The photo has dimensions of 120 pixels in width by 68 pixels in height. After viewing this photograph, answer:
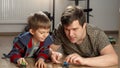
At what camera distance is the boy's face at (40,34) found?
1.58m

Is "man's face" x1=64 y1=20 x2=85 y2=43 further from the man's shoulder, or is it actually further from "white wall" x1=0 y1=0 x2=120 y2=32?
"white wall" x1=0 y1=0 x2=120 y2=32

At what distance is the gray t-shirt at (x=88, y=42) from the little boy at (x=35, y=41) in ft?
0.51

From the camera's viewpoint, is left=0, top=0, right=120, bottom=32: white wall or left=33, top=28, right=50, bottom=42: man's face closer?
left=33, top=28, right=50, bottom=42: man's face

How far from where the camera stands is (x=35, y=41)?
5.26 ft

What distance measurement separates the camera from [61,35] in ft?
5.84

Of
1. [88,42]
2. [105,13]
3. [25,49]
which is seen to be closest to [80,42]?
[88,42]

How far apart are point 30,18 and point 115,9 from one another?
478 centimetres

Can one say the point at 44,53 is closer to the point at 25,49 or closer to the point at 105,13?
the point at 25,49

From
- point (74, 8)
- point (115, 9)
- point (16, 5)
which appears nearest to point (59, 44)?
point (74, 8)

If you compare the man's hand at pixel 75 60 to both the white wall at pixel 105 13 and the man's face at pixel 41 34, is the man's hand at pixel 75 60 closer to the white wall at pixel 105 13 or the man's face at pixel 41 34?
the man's face at pixel 41 34

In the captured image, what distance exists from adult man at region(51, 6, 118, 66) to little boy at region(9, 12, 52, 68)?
8 cm

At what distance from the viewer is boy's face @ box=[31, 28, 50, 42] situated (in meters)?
1.58

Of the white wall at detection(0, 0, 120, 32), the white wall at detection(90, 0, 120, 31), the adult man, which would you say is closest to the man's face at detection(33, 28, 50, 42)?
the adult man

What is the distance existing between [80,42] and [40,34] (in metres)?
0.30
